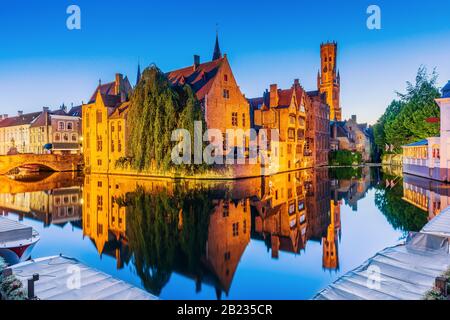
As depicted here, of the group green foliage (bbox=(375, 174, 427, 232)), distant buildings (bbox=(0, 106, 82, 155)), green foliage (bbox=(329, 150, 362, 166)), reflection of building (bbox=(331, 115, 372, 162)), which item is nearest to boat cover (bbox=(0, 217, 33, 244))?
green foliage (bbox=(375, 174, 427, 232))

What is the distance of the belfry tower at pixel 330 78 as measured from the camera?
10700 cm

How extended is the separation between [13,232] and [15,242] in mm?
308

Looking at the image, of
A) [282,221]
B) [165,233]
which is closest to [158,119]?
[282,221]

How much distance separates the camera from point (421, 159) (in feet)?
122

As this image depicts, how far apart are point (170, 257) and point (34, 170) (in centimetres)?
5644

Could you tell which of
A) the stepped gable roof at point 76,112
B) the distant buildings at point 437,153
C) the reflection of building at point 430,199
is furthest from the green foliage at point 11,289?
the stepped gable roof at point 76,112

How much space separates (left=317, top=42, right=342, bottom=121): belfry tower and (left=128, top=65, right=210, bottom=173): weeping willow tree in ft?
269

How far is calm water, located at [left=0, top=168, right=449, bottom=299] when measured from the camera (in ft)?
28.1

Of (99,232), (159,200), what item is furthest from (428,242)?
(159,200)

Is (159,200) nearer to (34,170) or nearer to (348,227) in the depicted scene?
(348,227)

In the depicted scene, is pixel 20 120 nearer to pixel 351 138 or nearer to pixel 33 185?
pixel 33 185

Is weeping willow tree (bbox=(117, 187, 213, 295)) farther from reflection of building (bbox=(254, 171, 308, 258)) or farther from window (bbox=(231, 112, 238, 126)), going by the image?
window (bbox=(231, 112, 238, 126))

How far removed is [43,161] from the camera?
50.7 meters

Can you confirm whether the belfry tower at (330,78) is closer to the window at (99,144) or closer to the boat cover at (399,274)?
the window at (99,144)
